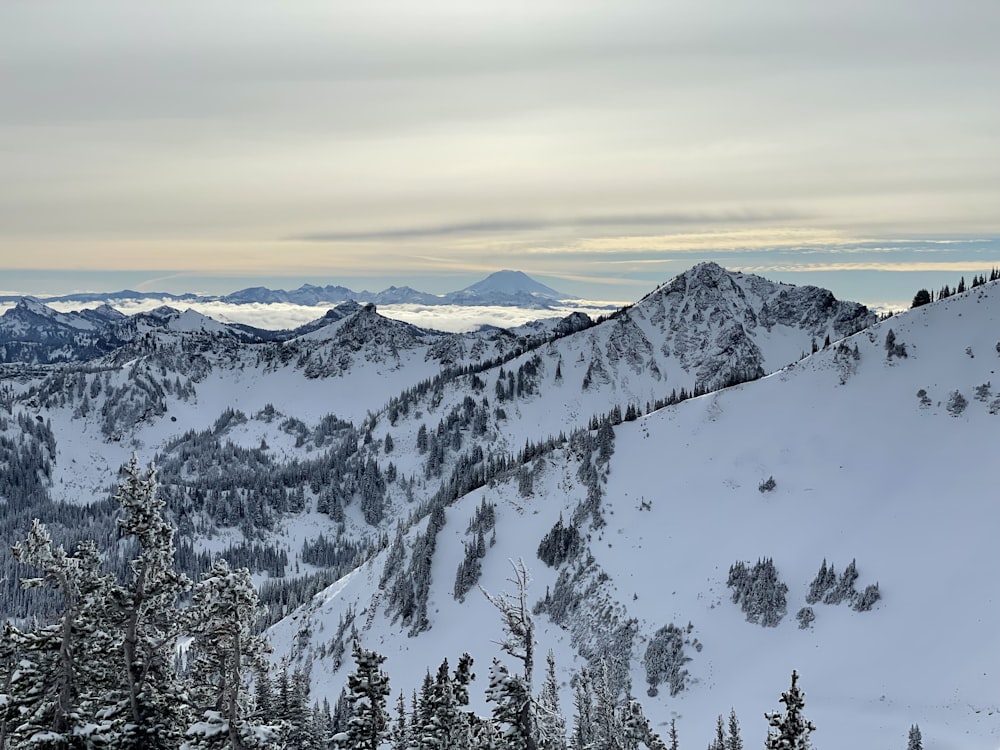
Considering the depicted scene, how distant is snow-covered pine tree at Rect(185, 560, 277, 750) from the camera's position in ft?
61.6

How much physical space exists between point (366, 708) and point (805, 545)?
304 feet

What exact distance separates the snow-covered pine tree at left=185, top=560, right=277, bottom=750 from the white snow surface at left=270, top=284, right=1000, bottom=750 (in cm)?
7702

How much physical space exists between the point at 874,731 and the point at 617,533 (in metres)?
48.4

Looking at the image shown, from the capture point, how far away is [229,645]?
786 inches

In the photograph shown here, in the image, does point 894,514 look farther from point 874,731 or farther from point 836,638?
point 874,731

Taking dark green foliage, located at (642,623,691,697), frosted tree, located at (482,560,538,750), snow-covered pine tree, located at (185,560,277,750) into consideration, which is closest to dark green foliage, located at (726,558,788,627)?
dark green foliage, located at (642,623,691,697)

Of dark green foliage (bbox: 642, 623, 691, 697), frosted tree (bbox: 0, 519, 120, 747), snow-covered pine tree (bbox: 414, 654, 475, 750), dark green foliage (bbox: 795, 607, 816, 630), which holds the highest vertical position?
frosted tree (bbox: 0, 519, 120, 747)

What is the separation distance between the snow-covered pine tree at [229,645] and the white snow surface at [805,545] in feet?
253

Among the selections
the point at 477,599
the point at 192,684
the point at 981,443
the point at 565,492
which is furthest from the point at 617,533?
the point at 192,684

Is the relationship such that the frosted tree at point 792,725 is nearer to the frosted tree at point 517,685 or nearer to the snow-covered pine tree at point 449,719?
the frosted tree at point 517,685

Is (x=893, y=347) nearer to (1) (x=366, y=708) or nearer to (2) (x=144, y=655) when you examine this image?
(1) (x=366, y=708)

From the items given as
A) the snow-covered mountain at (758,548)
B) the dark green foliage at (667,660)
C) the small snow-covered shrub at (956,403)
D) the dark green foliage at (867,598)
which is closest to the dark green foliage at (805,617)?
the snow-covered mountain at (758,548)

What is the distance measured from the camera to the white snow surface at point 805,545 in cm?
8231

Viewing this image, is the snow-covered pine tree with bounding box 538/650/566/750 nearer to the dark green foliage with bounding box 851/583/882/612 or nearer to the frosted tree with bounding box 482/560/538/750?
the frosted tree with bounding box 482/560/538/750
